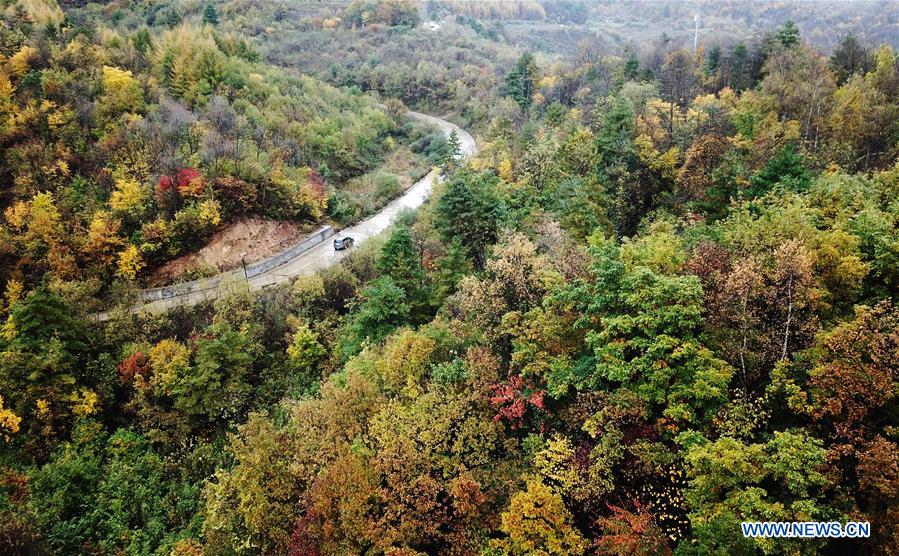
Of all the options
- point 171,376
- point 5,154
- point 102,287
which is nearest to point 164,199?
point 102,287

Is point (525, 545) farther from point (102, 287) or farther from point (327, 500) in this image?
point (102, 287)

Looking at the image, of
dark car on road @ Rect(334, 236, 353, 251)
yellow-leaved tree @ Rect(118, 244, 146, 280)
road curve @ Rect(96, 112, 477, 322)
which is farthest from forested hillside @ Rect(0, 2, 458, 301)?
dark car on road @ Rect(334, 236, 353, 251)

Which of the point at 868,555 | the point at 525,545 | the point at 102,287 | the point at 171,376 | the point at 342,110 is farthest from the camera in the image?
the point at 342,110

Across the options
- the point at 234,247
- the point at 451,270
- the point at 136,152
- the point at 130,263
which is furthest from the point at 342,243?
the point at 136,152

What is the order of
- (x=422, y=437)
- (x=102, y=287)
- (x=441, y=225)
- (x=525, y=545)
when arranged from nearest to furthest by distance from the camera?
(x=525, y=545) < (x=422, y=437) < (x=441, y=225) < (x=102, y=287)

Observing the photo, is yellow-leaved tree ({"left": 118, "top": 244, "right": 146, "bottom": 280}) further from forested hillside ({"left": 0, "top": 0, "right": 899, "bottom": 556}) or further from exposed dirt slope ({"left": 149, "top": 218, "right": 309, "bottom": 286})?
exposed dirt slope ({"left": 149, "top": 218, "right": 309, "bottom": 286})

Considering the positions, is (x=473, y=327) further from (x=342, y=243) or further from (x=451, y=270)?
(x=342, y=243)
